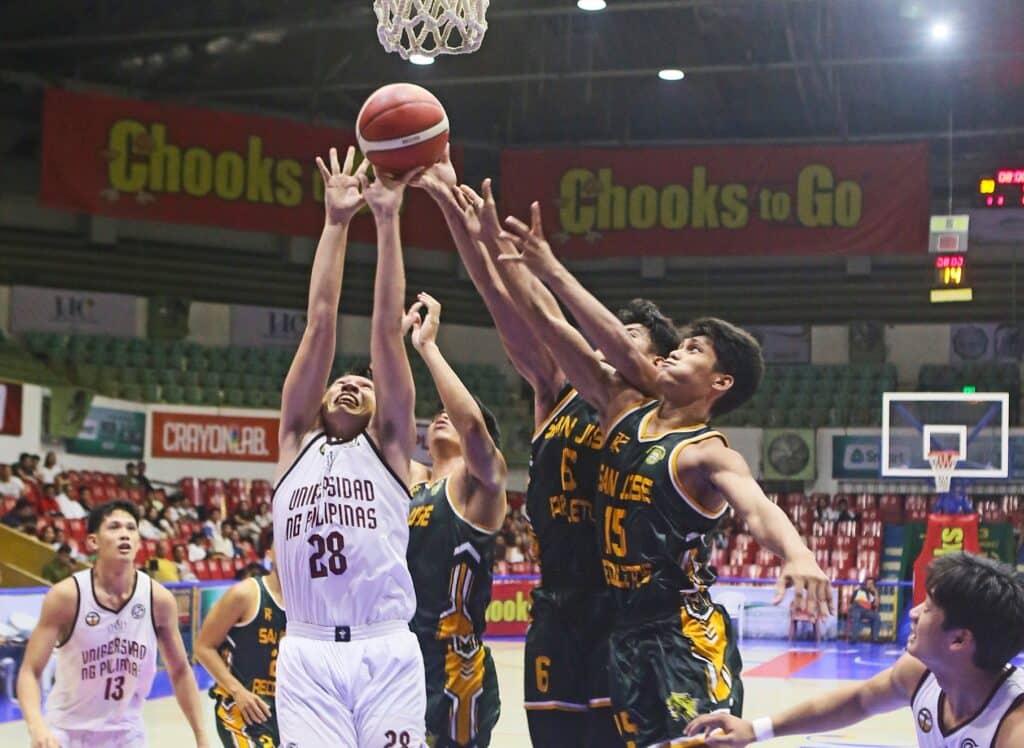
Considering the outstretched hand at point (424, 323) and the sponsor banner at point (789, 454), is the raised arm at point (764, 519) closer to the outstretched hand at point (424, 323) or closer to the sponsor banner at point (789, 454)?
the outstretched hand at point (424, 323)

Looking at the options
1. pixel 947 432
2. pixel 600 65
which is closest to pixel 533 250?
pixel 947 432

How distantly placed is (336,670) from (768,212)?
65.3 ft

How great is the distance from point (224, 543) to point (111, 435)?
3096mm

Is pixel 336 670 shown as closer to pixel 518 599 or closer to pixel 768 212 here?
pixel 518 599

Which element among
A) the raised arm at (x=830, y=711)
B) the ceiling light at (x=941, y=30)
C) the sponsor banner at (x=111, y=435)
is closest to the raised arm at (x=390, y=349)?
the raised arm at (x=830, y=711)

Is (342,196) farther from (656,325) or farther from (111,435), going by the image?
(111,435)

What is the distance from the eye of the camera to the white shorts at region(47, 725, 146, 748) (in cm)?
530

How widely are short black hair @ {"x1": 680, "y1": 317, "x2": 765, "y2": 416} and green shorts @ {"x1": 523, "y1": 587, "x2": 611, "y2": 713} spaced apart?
30.0 inches

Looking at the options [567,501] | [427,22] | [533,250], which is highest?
[427,22]

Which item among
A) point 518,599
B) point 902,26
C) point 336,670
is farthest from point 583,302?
point 902,26

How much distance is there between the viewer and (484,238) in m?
4.74

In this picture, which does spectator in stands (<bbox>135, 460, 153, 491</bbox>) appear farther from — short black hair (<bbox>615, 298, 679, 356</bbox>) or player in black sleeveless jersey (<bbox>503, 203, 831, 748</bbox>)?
player in black sleeveless jersey (<bbox>503, 203, 831, 748</bbox>)

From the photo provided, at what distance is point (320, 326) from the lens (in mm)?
4223

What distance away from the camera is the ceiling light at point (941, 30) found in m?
19.4
